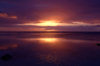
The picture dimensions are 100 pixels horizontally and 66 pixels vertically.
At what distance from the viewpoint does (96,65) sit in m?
17.0

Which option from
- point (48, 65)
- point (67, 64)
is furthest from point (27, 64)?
point (67, 64)

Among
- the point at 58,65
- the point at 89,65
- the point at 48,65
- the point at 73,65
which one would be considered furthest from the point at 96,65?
the point at 48,65

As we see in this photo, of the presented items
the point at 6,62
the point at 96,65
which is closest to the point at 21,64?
the point at 6,62

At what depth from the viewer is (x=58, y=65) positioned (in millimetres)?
17141

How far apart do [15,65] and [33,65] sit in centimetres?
219

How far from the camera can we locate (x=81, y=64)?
1750 cm

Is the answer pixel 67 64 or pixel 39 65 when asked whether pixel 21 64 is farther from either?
pixel 67 64

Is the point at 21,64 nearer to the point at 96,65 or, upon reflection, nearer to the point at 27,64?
the point at 27,64

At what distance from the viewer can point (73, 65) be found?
17062 mm

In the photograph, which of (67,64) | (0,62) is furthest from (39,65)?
(0,62)

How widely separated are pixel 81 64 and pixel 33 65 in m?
6.01

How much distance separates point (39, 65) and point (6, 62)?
4341mm

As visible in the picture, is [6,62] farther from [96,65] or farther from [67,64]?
[96,65]

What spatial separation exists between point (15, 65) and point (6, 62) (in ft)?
5.30
